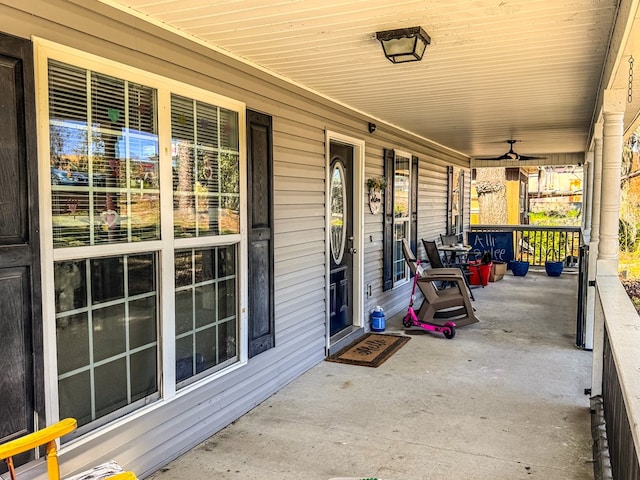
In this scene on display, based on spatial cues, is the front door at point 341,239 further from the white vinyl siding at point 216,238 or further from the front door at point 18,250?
the front door at point 18,250

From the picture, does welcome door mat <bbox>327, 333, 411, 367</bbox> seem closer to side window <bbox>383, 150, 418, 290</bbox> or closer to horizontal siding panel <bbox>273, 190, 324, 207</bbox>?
side window <bbox>383, 150, 418, 290</bbox>

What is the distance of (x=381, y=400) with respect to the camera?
3887 mm

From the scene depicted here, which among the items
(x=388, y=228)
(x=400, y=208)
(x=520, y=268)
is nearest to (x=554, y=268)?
(x=520, y=268)

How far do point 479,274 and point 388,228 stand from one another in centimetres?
315

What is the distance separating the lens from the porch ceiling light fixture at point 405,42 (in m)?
2.90

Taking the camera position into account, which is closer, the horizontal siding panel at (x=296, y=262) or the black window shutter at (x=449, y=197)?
the horizontal siding panel at (x=296, y=262)

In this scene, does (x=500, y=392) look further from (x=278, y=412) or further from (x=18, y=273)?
(x=18, y=273)

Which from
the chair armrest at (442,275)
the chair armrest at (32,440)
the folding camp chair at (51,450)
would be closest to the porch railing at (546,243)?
the chair armrest at (442,275)

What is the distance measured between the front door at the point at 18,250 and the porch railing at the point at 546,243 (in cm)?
1028

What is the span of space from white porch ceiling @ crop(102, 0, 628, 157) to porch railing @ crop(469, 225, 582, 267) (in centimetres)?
611

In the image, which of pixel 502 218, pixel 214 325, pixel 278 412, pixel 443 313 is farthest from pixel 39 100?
pixel 502 218

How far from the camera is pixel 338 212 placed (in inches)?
214

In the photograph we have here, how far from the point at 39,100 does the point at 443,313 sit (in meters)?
4.92

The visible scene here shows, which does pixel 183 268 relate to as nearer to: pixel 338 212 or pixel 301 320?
pixel 301 320
